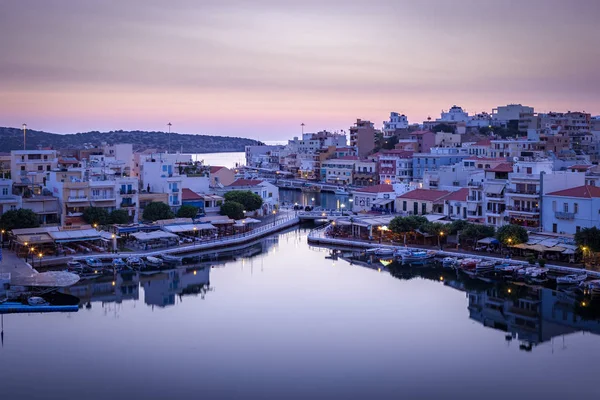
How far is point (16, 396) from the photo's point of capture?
13.2 metres

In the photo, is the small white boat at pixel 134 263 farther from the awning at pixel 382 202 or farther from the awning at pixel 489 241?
the awning at pixel 382 202

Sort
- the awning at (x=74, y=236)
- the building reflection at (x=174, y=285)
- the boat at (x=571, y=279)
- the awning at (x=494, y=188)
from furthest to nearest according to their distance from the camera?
the awning at (x=494, y=188) < the awning at (x=74, y=236) < the boat at (x=571, y=279) < the building reflection at (x=174, y=285)

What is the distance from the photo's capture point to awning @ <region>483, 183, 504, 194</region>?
91.8 feet

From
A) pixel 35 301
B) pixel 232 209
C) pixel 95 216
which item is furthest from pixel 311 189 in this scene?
pixel 35 301

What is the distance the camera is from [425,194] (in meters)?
33.0

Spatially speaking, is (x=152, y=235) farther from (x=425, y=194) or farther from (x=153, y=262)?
(x=425, y=194)

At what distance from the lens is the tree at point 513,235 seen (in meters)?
24.3

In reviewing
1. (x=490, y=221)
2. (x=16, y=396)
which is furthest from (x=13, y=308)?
(x=490, y=221)

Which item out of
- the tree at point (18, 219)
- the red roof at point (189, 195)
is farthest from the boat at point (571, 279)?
the tree at point (18, 219)

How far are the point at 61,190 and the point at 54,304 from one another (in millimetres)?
10849

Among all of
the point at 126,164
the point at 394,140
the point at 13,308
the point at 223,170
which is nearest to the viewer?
the point at 13,308

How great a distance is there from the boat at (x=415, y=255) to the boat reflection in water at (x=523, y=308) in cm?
150

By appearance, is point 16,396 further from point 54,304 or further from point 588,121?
point 588,121

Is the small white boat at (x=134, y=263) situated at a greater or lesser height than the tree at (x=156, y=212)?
lesser
